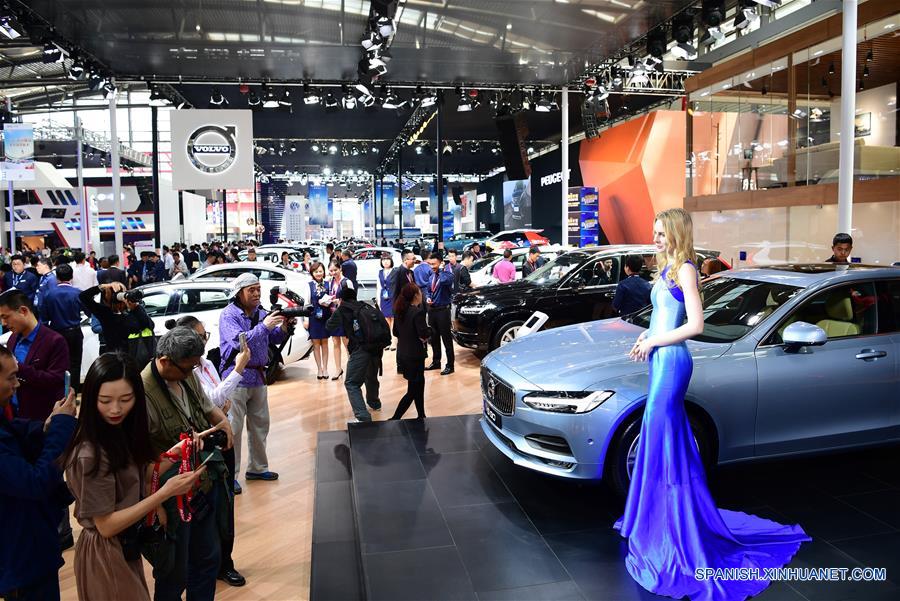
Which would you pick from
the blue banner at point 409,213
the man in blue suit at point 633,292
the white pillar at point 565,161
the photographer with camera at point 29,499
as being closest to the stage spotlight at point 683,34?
the white pillar at point 565,161

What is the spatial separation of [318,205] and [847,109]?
1702 inches

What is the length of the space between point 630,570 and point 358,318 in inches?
136

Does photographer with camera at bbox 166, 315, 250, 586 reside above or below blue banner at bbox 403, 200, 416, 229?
below

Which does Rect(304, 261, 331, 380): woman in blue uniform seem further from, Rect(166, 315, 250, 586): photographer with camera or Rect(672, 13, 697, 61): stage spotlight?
Rect(672, 13, 697, 61): stage spotlight

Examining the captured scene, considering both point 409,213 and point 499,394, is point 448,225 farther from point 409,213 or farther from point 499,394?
point 499,394

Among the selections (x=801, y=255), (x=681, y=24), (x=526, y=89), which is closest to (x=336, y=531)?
(x=801, y=255)

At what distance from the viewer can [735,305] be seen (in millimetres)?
4480

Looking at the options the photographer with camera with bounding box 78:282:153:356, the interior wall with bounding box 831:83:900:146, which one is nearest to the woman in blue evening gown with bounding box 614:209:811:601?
the photographer with camera with bounding box 78:282:153:356

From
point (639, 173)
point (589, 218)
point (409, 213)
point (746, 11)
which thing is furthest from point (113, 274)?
point (409, 213)

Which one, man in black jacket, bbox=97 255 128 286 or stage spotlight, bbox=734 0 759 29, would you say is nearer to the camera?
man in black jacket, bbox=97 255 128 286

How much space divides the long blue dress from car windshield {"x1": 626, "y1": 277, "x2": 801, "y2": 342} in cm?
107

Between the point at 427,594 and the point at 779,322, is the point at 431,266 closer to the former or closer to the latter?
the point at 779,322

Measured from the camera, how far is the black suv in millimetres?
8781

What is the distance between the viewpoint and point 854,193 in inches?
384
